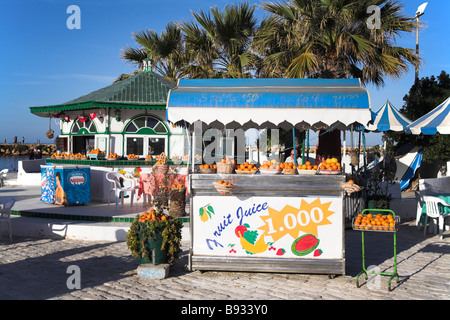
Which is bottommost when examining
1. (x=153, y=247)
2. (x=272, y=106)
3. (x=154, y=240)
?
(x=153, y=247)

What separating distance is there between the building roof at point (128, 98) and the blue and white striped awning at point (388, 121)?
737 centimetres

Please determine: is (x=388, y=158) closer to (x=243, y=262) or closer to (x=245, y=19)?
(x=245, y=19)

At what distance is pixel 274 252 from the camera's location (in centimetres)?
668

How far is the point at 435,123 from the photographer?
12.1 m

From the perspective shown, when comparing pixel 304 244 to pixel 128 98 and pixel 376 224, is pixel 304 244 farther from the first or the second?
pixel 128 98

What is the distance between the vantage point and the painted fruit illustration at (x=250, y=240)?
6707 mm

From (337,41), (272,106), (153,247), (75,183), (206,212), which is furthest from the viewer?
(337,41)

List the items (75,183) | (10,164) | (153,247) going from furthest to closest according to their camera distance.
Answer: (10,164) < (75,183) < (153,247)

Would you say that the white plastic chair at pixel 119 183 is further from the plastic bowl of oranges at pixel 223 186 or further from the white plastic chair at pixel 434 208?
the white plastic chair at pixel 434 208

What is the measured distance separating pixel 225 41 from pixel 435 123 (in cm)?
858

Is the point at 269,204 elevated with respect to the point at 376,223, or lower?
elevated

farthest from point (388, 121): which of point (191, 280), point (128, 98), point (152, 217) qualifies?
point (191, 280)

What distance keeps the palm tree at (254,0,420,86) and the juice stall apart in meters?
7.21
